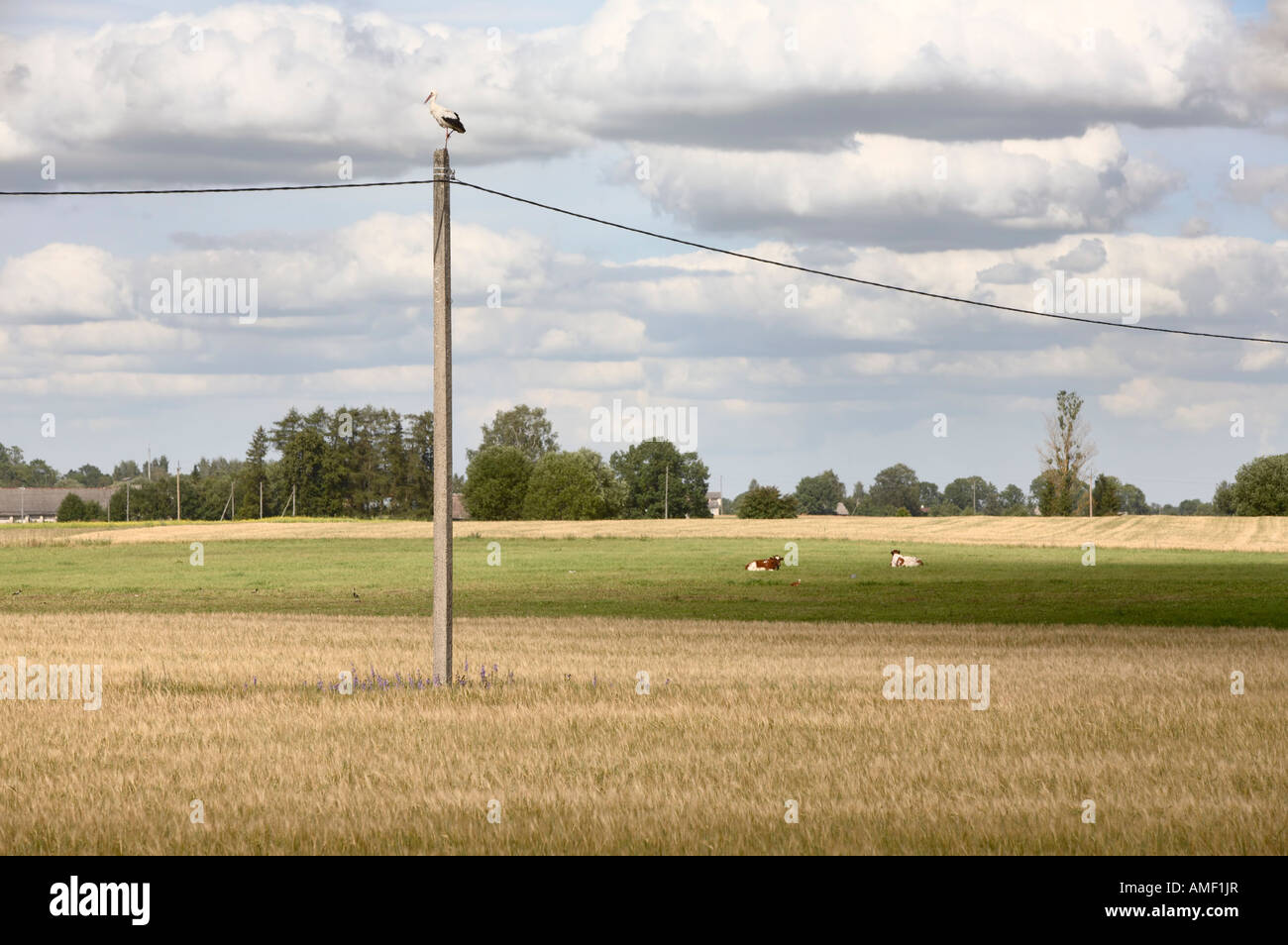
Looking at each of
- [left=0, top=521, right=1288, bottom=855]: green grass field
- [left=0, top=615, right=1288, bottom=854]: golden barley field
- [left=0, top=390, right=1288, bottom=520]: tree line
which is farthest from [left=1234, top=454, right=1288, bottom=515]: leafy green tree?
[left=0, top=615, right=1288, bottom=854]: golden barley field

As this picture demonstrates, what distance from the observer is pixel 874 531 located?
9519 centimetres

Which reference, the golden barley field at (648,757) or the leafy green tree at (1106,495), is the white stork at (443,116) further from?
the leafy green tree at (1106,495)

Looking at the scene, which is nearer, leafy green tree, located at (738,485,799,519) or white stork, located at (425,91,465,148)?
white stork, located at (425,91,465,148)

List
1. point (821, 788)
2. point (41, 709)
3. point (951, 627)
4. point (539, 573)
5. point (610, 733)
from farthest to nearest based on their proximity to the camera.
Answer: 1. point (539, 573)
2. point (951, 627)
3. point (41, 709)
4. point (610, 733)
5. point (821, 788)

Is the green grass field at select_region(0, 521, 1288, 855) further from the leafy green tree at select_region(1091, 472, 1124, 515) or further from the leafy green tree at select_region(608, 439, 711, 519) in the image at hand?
the leafy green tree at select_region(608, 439, 711, 519)

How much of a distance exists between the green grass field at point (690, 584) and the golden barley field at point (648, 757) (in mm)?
13023

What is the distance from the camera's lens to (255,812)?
11984mm

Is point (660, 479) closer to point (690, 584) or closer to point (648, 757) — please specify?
point (690, 584)

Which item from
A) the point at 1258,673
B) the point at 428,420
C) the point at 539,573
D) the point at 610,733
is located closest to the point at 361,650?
the point at 610,733

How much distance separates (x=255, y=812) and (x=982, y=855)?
6220mm

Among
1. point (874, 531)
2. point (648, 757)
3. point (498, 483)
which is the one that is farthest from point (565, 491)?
point (648, 757)

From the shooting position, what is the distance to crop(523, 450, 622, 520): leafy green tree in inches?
5620

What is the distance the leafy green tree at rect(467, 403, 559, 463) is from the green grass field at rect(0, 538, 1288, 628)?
337ft
